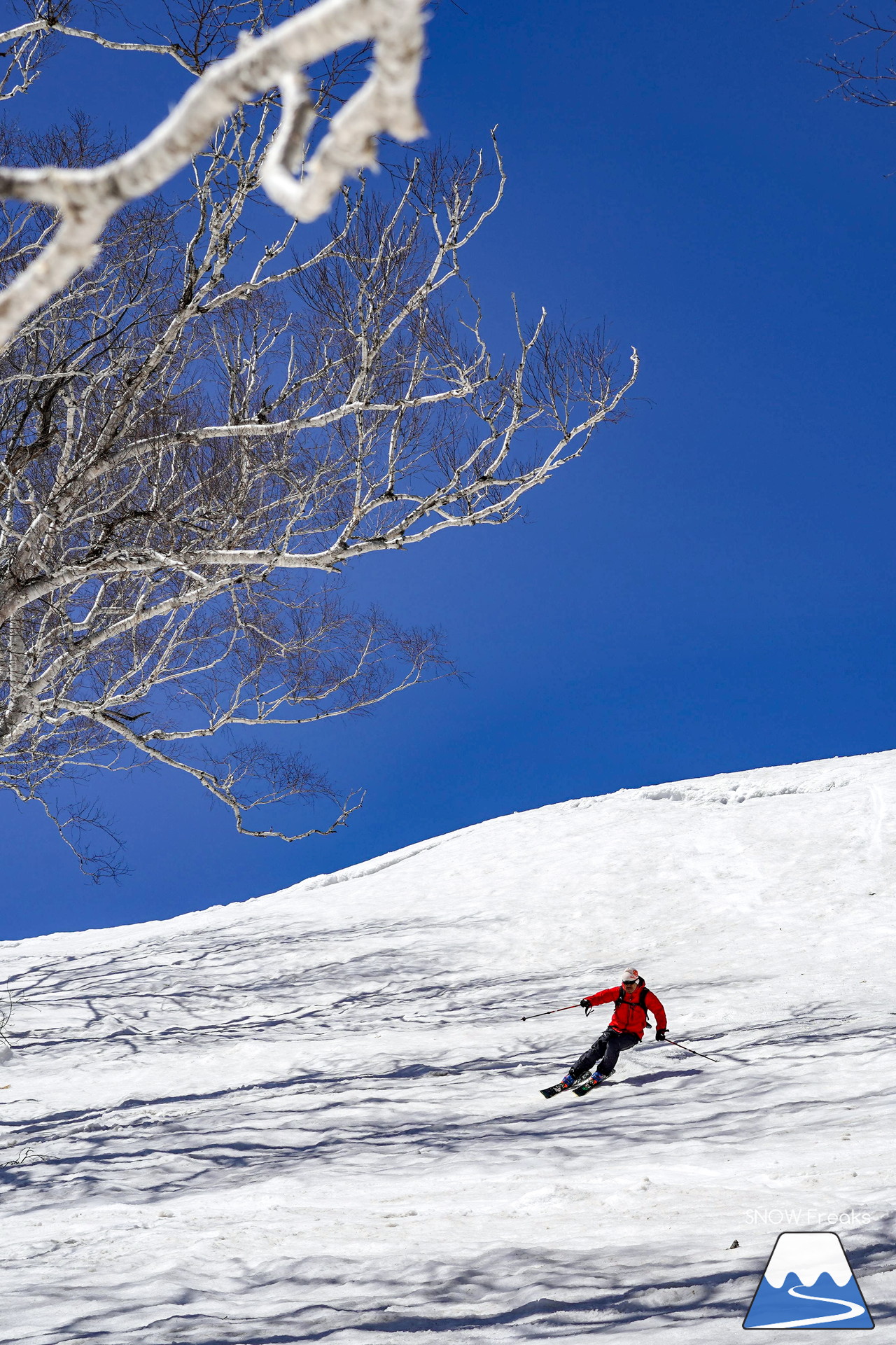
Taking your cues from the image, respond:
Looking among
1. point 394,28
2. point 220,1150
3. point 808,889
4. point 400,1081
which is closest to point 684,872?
point 808,889

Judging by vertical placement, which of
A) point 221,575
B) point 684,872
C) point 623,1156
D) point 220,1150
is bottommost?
point 623,1156

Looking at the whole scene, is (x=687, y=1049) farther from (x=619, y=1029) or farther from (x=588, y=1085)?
(x=588, y=1085)

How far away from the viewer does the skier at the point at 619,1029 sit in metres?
7.23

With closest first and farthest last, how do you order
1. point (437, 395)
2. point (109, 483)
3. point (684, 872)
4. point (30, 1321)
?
point (30, 1321) < point (437, 395) < point (109, 483) < point (684, 872)

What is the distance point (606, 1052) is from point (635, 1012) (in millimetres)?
460

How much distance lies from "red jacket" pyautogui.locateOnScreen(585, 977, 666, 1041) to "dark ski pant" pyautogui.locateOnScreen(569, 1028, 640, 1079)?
5 centimetres

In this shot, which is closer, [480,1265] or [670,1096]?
[480,1265]

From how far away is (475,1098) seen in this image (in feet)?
23.9

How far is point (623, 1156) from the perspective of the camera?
535cm

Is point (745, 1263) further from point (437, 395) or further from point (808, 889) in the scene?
point (808, 889)

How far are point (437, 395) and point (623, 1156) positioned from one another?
5.18 m

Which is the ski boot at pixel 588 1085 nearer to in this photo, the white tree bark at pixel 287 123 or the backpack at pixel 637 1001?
the backpack at pixel 637 1001

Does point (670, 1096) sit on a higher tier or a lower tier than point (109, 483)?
lower

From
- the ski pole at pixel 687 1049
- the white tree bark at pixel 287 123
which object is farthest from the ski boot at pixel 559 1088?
the white tree bark at pixel 287 123
